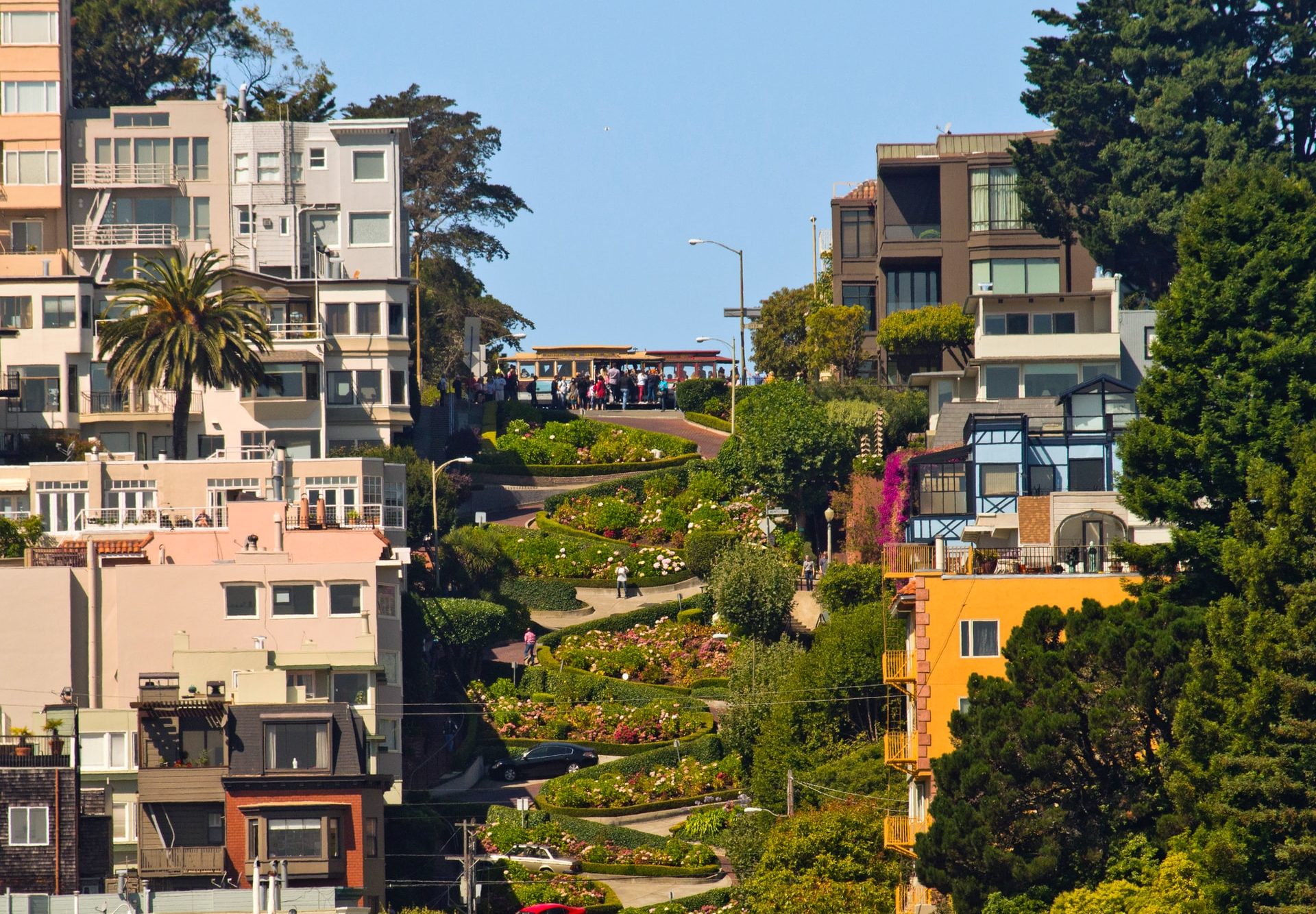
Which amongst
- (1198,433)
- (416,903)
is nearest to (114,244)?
(416,903)

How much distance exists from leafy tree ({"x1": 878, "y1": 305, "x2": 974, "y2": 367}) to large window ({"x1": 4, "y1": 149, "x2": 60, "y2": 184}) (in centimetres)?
3826

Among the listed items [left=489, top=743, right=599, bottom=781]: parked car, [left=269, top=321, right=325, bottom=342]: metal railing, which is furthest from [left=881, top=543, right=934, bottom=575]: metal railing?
[left=269, top=321, right=325, bottom=342]: metal railing

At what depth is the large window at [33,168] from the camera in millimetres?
118375

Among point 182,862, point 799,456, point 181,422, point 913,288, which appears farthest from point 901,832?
point 913,288

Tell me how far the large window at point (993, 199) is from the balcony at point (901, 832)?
2040 inches

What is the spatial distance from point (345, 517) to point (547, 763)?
43.2ft

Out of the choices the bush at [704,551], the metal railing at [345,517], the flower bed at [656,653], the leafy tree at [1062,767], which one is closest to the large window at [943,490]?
the flower bed at [656,653]

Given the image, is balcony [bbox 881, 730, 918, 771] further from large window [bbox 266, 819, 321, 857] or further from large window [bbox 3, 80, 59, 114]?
large window [bbox 3, 80, 59, 114]

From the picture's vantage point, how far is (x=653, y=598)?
106 meters

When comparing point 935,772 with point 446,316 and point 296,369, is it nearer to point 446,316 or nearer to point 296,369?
point 296,369

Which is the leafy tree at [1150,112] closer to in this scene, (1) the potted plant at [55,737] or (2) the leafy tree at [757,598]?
(2) the leafy tree at [757,598]

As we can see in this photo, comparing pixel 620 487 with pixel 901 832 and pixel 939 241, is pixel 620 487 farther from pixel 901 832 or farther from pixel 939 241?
pixel 901 832

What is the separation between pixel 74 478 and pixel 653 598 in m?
23.2

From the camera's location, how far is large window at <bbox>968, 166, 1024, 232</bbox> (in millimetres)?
122562
